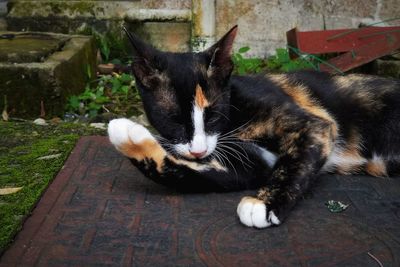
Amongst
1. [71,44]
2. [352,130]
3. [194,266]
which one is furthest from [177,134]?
[71,44]

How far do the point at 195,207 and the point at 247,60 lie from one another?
3120 millimetres

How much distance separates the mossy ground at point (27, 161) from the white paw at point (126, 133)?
19.7 inches

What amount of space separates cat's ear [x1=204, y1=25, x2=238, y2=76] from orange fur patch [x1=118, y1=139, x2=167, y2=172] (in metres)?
0.53

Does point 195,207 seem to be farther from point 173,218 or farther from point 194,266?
point 194,266

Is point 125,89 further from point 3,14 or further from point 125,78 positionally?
point 3,14

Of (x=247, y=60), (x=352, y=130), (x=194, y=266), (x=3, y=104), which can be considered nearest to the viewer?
(x=194, y=266)

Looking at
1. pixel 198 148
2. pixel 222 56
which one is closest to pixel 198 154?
pixel 198 148

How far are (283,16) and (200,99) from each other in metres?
3.21

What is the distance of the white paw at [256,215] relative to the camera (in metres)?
2.39

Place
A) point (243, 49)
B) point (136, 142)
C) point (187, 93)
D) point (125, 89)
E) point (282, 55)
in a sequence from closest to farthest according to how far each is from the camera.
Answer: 1. point (136, 142)
2. point (187, 93)
3. point (125, 89)
4. point (282, 55)
5. point (243, 49)

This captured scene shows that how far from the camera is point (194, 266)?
2.07 m

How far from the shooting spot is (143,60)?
279 centimetres

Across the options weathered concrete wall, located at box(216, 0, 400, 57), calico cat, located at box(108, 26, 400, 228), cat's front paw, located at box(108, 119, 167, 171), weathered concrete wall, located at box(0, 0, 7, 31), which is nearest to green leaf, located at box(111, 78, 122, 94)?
weathered concrete wall, located at box(216, 0, 400, 57)

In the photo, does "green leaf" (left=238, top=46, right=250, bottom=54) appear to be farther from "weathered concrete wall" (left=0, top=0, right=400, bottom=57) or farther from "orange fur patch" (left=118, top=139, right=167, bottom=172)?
"orange fur patch" (left=118, top=139, right=167, bottom=172)
